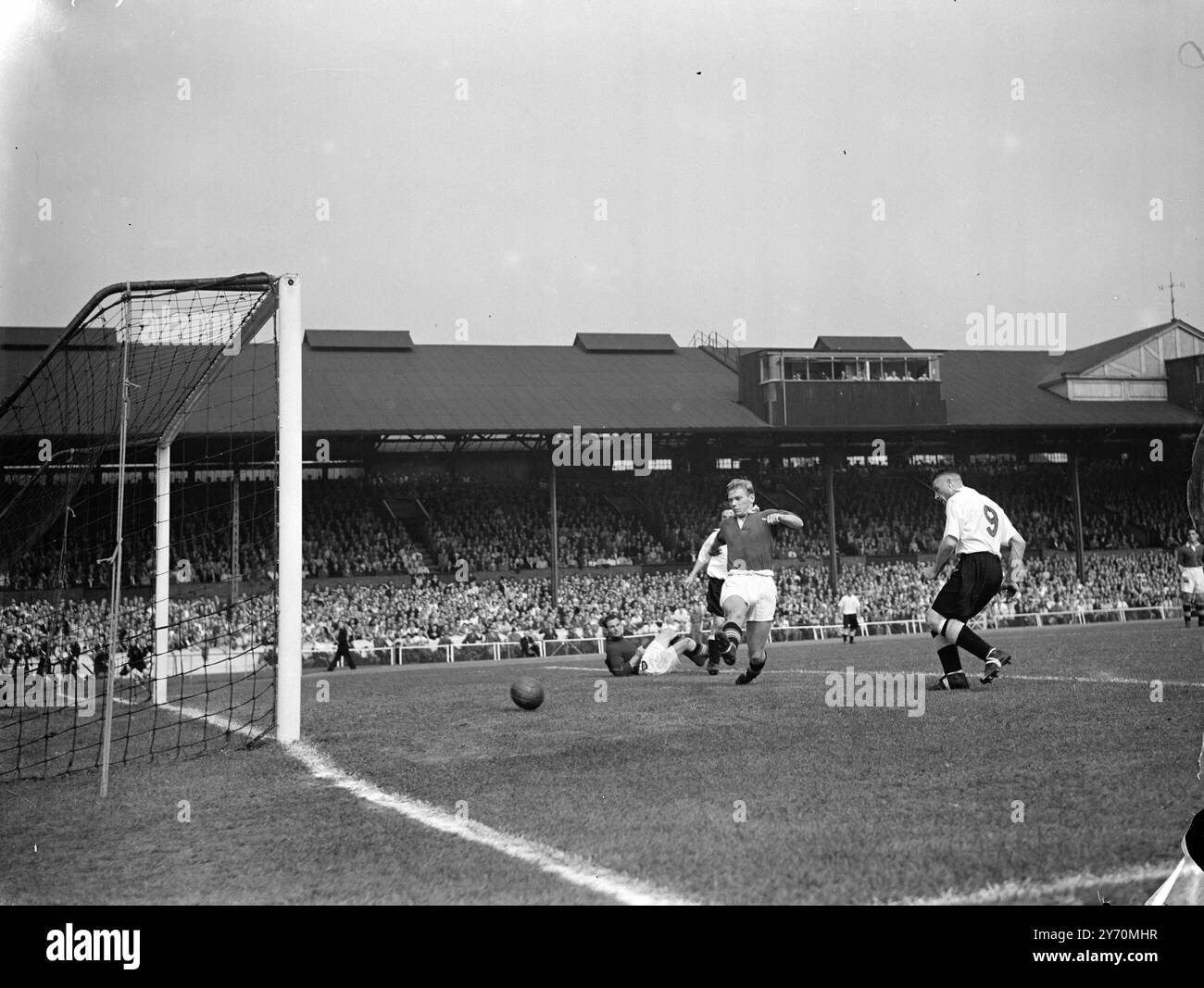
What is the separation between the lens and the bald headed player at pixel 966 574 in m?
9.62

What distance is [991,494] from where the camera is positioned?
134 ft

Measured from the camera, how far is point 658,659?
16062 mm

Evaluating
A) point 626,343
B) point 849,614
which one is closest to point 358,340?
point 626,343

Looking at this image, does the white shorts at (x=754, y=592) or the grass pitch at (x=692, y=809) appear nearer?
the grass pitch at (x=692, y=809)

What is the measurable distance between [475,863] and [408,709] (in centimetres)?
644

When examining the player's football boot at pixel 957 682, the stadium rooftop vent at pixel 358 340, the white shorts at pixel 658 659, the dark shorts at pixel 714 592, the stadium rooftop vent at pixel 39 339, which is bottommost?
the white shorts at pixel 658 659

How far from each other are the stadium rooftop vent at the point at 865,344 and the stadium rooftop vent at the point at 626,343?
18.8 ft

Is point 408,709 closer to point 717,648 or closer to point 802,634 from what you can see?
point 717,648

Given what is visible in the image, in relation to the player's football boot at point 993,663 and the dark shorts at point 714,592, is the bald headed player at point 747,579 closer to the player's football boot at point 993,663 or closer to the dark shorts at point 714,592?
the player's football boot at point 993,663

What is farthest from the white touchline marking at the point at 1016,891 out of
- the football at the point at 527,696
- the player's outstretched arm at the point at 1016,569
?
the football at the point at 527,696

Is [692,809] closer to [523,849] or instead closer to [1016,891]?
[523,849]

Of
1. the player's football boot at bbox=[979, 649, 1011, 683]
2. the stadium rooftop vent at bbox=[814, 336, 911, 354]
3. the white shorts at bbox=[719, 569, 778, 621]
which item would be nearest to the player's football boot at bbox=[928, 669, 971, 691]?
the player's football boot at bbox=[979, 649, 1011, 683]

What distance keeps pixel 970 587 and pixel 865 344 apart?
116ft
